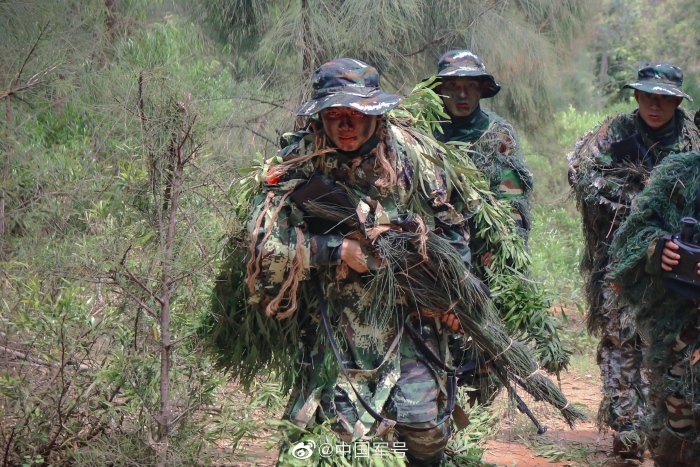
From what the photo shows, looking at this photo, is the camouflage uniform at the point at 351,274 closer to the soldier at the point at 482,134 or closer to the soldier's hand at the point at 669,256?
the soldier's hand at the point at 669,256

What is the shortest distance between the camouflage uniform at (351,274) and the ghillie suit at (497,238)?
0.63 m

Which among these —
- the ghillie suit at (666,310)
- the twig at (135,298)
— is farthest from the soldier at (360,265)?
the ghillie suit at (666,310)

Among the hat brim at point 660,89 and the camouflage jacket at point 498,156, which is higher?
the hat brim at point 660,89

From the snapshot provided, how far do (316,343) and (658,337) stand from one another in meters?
1.88

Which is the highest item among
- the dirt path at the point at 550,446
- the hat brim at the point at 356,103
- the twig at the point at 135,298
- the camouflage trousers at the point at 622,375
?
the hat brim at the point at 356,103

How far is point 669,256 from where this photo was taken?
441 centimetres

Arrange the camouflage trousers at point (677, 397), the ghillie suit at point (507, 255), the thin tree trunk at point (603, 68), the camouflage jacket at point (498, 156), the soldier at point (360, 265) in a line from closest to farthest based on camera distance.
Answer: the soldier at point (360, 265)
the camouflage trousers at point (677, 397)
the ghillie suit at point (507, 255)
the camouflage jacket at point (498, 156)
the thin tree trunk at point (603, 68)

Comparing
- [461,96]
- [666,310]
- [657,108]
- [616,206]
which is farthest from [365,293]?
A: [657,108]

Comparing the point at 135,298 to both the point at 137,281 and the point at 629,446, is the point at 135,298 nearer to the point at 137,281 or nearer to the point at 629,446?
the point at 137,281

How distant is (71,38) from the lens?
249 inches

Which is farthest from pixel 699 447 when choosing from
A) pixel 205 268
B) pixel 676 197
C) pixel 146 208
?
pixel 146 208

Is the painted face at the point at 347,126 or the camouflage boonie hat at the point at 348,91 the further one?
the painted face at the point at 347,126

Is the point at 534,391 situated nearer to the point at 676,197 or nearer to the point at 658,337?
the point at 658,337

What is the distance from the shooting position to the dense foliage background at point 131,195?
14.2ft
